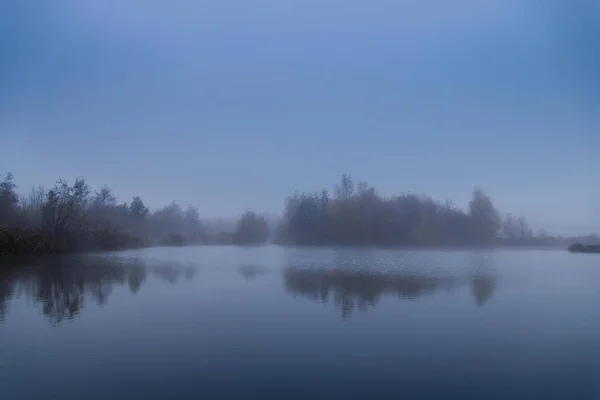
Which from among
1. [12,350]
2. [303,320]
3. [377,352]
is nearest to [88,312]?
[12,350]

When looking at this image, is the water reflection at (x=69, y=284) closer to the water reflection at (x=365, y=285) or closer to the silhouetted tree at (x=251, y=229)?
the water reflection at (x=365, y=285)

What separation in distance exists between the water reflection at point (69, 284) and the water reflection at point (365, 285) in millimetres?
6340

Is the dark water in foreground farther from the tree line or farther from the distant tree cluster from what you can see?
the distant tree cluster

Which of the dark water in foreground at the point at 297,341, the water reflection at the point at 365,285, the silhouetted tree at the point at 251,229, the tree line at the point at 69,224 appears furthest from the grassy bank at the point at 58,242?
the water reflection at the point at 365,285

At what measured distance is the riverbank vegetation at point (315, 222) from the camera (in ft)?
144

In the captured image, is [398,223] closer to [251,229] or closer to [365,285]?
[251,229]

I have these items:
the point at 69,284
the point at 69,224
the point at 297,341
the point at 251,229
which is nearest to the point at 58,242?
the point at 69,224

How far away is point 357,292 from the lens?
17.0 meters

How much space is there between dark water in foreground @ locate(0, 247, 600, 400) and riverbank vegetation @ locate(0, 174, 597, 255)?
2762cm

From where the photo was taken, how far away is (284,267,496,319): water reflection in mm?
15477

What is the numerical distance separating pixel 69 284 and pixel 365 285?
488 inches

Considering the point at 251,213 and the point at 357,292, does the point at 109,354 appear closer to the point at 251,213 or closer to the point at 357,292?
the point at 357,292

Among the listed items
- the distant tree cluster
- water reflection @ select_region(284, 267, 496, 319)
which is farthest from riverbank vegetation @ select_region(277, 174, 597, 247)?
water reflection @ select_region(284, 267, 496, 319)

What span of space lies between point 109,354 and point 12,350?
6.42ft
